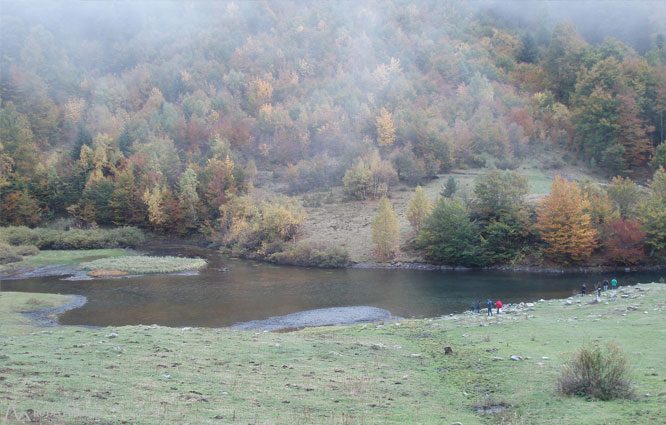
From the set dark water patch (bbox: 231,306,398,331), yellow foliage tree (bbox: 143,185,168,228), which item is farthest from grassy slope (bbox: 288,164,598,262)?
dark water patch (bbox: 231,306,398,331)

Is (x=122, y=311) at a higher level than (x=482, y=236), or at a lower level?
lower

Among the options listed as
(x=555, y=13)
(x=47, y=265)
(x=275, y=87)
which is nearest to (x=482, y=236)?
(x=47, y=265)

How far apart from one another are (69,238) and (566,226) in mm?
71939

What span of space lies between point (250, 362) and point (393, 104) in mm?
127644

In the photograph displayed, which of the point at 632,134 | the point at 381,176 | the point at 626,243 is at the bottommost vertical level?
the point at 626,243

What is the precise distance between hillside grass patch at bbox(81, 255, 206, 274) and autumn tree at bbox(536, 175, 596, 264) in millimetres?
44422

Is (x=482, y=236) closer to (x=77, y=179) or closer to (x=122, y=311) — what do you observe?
(x=122, y=311)

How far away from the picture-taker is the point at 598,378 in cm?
1416

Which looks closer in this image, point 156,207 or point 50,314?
point 50,314

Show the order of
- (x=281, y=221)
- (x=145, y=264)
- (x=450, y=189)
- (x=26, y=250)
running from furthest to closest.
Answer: (x=450, y=189) < (x=281, y=221) < (x=26, y=250) < (x=145, y=264)

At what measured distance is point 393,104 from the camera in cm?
14050

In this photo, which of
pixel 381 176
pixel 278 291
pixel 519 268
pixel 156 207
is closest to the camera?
pixel 278 291

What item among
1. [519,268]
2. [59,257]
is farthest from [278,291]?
[59,257]

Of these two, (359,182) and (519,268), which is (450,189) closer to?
(359,182)
